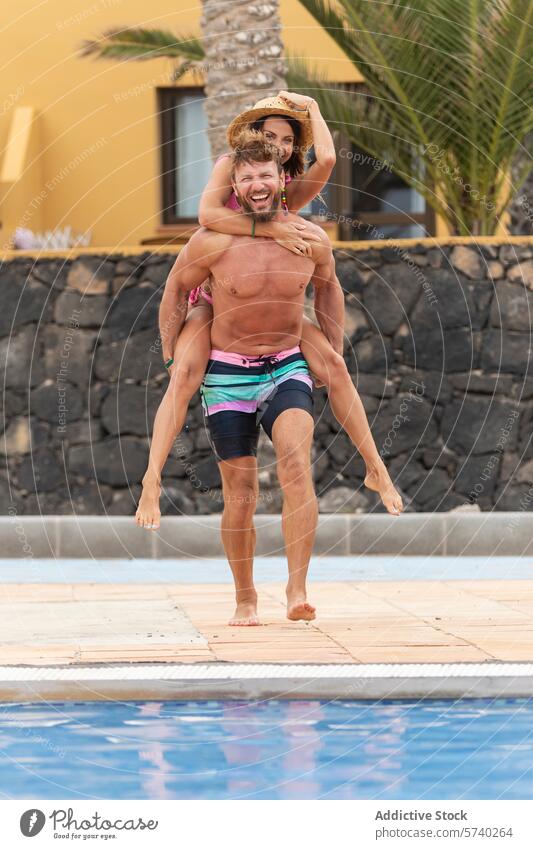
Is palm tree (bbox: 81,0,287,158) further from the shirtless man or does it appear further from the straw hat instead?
the shirtless man

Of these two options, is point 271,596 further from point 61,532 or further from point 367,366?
point 367,366

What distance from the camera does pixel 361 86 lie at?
55.3ft

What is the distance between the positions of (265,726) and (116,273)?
7.98m

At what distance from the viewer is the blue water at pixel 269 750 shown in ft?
14.4

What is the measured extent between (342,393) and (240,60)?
21.0ft

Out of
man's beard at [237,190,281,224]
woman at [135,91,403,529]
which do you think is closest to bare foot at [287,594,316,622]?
woman at [135,91,403,529]

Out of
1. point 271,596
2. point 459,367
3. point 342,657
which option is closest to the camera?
point 342,657

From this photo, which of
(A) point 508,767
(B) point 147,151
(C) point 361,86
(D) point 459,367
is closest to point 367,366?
(D) point 459,367

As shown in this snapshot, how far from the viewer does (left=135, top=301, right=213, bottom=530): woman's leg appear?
21.3ft

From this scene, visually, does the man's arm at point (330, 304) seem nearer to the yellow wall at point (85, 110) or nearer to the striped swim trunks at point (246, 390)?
the striped swim trunks at point (246, 390)

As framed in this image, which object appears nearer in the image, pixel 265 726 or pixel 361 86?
pixel 265 726

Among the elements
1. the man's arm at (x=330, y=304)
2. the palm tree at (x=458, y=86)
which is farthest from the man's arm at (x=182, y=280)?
the palm tree at (x=458, y=86)

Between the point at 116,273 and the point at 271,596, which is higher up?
the point at 116,273

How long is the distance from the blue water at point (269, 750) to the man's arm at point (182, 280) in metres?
2.01
